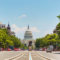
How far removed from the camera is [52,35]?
12588cm

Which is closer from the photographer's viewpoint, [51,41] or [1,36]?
[1,36]

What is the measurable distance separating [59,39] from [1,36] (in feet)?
126

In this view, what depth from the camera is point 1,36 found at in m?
89.2

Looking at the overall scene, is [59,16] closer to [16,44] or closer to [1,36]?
[1,36]

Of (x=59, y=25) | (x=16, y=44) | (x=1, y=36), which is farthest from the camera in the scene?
(x=16, y=44)

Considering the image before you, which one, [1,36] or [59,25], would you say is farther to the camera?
[1,36]

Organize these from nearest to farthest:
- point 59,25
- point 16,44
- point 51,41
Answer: point 59,25 → point 51,41 → point 16,44

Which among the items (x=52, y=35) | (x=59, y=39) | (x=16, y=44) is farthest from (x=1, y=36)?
(x=16, y=44)

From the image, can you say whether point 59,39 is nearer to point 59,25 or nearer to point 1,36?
point 59,25

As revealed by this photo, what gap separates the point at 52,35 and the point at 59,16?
227ft

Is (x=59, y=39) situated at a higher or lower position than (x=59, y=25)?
lower

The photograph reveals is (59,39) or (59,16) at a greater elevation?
(59,16)

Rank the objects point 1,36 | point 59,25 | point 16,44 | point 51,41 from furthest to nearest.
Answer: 1. point 16,44
2. point 51,41
3. point 1,36
4. point 59,25

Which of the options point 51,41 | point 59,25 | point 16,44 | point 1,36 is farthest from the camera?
point 16,44
